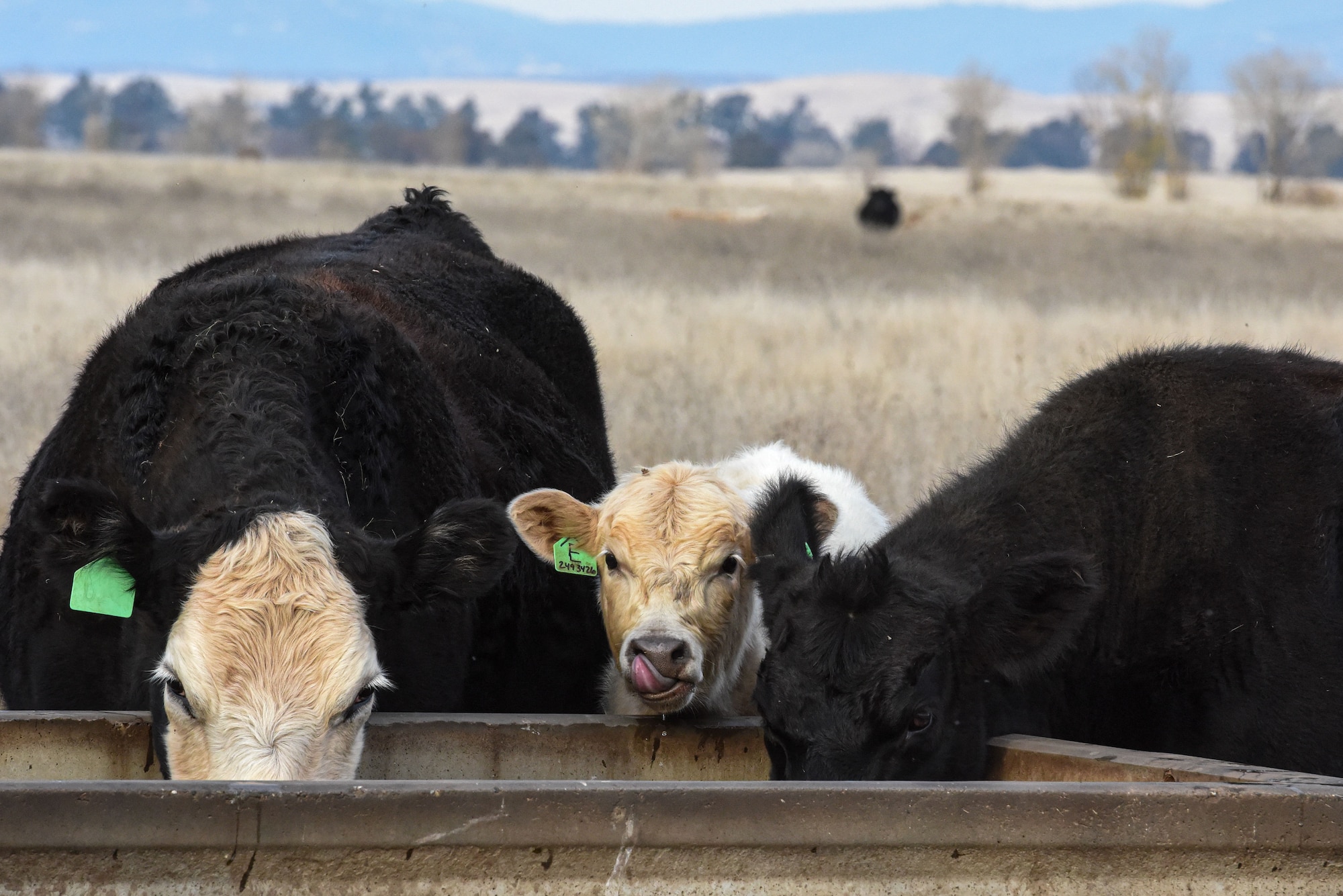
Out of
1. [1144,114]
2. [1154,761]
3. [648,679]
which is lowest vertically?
[648,679]

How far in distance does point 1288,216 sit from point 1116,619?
1757 inches

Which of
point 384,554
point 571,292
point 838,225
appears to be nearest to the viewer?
point 384,554

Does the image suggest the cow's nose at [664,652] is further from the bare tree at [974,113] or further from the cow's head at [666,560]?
the bare tree at [974,113]

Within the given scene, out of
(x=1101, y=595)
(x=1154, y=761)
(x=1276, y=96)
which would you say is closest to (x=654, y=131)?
(x=1276, y=96)

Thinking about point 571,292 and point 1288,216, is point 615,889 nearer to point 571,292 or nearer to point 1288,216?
point 571,292

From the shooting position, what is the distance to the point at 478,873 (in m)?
2.71

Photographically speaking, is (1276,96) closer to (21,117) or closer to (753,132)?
(753,132)

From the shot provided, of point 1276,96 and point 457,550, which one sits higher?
point 1276,96

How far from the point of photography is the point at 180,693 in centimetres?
361

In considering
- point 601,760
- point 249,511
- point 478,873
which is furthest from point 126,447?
point 478,873

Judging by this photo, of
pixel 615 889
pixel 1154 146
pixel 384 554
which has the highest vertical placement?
pixel 1154 146

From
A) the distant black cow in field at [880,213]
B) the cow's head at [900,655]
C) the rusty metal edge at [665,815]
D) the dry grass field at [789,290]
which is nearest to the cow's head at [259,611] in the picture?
the rusty metal edge at [665,815]

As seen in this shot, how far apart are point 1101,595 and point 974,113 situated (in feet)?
279

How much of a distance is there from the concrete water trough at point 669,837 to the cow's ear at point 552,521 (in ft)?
7.86
